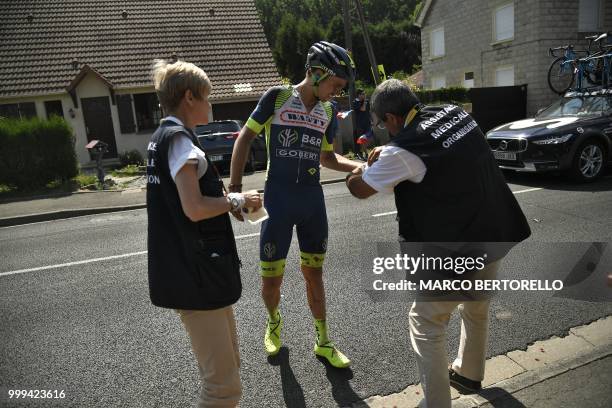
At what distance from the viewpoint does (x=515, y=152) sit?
30.2ft

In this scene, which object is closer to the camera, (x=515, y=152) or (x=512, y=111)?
(x=515, y=152)

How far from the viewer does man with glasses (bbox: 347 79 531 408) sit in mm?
2250

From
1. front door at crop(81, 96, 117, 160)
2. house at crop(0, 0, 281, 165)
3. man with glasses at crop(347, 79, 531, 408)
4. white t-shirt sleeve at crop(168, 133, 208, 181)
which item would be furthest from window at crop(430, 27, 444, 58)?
white t-shirt sleeve at crop(168, 133, 208, 181)

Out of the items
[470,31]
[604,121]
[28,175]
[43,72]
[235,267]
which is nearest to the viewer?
[235,267]

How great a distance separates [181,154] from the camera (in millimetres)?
1944

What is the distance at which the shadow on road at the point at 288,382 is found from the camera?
282 cm

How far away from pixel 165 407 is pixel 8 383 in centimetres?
124

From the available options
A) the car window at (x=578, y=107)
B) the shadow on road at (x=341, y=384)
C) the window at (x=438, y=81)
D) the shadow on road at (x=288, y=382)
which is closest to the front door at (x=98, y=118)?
the car window at (x=578, y=107)

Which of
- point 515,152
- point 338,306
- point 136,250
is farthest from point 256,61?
point 338,306

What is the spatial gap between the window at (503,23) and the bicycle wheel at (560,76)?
202 inches

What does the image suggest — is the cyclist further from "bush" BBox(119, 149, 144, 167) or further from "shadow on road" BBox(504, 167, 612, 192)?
"bush" BBox(119, 149, 144, 167)

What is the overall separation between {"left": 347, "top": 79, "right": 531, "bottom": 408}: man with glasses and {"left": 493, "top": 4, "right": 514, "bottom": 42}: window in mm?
20250

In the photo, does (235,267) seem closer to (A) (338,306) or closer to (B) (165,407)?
(B) (165,407)

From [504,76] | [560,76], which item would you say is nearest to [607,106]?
[560,76]
